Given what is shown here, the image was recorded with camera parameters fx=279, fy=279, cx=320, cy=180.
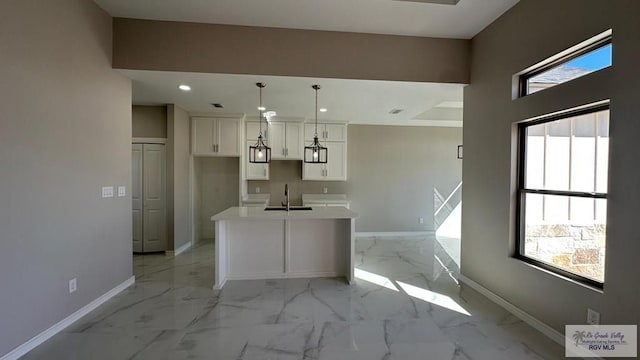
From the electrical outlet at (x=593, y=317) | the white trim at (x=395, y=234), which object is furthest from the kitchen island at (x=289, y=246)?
→ the white trim at (x=395, y=234)

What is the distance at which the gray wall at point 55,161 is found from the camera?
1.99m

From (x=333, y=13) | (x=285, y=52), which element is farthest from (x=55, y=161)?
(x=333, y=13)

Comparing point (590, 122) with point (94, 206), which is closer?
point (590, 122)

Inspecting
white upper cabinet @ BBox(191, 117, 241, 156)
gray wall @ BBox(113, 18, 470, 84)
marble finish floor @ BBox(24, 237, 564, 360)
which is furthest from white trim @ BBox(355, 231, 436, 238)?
gray wall @ BBox(113, 18, 470, 84)

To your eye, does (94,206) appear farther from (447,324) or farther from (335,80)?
(447,324)

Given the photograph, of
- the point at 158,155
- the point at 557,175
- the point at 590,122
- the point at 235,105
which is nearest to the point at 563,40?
the point at 590,122

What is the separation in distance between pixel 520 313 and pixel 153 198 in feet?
17.0

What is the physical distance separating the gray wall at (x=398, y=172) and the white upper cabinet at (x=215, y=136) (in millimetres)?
2504

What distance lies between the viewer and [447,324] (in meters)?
2.55

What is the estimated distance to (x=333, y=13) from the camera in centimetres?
291

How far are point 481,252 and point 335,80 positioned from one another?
2.68 metres

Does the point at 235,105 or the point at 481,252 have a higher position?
the point at 235,105

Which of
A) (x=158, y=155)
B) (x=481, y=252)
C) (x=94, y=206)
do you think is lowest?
(x=481, y=252)

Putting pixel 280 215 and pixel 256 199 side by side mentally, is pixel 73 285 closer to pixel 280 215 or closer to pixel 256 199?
pixel 280 215
